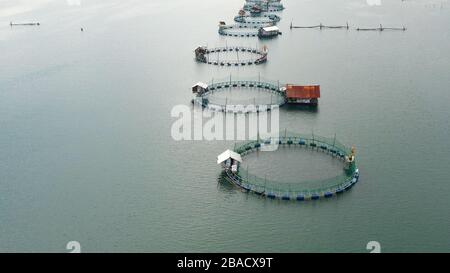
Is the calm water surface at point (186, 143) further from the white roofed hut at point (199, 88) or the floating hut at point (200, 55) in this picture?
the floating hut at point (200, 55)

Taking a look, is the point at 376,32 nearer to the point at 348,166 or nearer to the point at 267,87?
the point at 267,87

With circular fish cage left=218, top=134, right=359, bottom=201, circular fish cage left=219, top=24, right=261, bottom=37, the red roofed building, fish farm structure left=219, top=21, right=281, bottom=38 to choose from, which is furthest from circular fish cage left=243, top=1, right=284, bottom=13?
circular fish cage left=218, top=134, right=359, bottom=201

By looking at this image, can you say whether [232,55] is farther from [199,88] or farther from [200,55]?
[199,88]

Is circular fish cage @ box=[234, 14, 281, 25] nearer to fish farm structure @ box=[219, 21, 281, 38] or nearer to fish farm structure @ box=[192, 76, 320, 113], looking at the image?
fish farm structure @ box=[219, 21, 281, 38]

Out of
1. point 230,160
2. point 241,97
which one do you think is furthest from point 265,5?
point 230,160

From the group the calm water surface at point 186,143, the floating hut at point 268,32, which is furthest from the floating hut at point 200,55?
the floating hut at point 268,32

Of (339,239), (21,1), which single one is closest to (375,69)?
(339,239)
